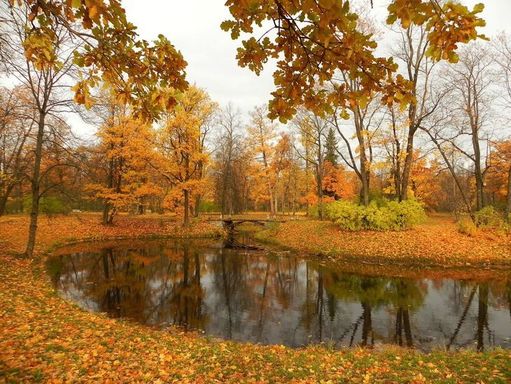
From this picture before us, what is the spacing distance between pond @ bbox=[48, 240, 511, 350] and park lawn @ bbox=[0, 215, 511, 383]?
1.28 m

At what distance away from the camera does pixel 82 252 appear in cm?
1883

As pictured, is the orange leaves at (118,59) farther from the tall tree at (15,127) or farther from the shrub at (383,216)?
the shrub at (383,216)

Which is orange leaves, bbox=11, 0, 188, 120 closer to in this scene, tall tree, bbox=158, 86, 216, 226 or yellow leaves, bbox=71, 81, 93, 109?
yellow leaves, bbox=71, 81, 93, 109

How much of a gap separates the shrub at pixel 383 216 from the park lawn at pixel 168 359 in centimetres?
1219

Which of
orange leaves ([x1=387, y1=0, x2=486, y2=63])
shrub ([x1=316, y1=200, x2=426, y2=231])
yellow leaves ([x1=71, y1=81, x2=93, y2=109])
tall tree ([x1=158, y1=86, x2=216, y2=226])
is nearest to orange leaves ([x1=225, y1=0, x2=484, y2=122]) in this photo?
orange leaves ([x1=387, y1=0, x2=486, y2=63])

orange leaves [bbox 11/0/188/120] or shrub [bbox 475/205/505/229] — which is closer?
orange leaves [bbox 11/0/188/120]

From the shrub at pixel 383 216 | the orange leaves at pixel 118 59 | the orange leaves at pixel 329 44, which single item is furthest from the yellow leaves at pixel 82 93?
the shrub at pixel 383 216

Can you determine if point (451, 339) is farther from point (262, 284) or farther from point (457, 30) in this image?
point (457, 30)

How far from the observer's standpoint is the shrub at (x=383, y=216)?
18.8m

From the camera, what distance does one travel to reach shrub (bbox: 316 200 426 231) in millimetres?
18844

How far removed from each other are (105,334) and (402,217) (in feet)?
56.2

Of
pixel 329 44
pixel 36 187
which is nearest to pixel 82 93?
pixel 329 44

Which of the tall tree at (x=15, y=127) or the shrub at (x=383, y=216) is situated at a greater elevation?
the tall tree at (x=15, y=127)

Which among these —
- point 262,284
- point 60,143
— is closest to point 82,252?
point 60,143
